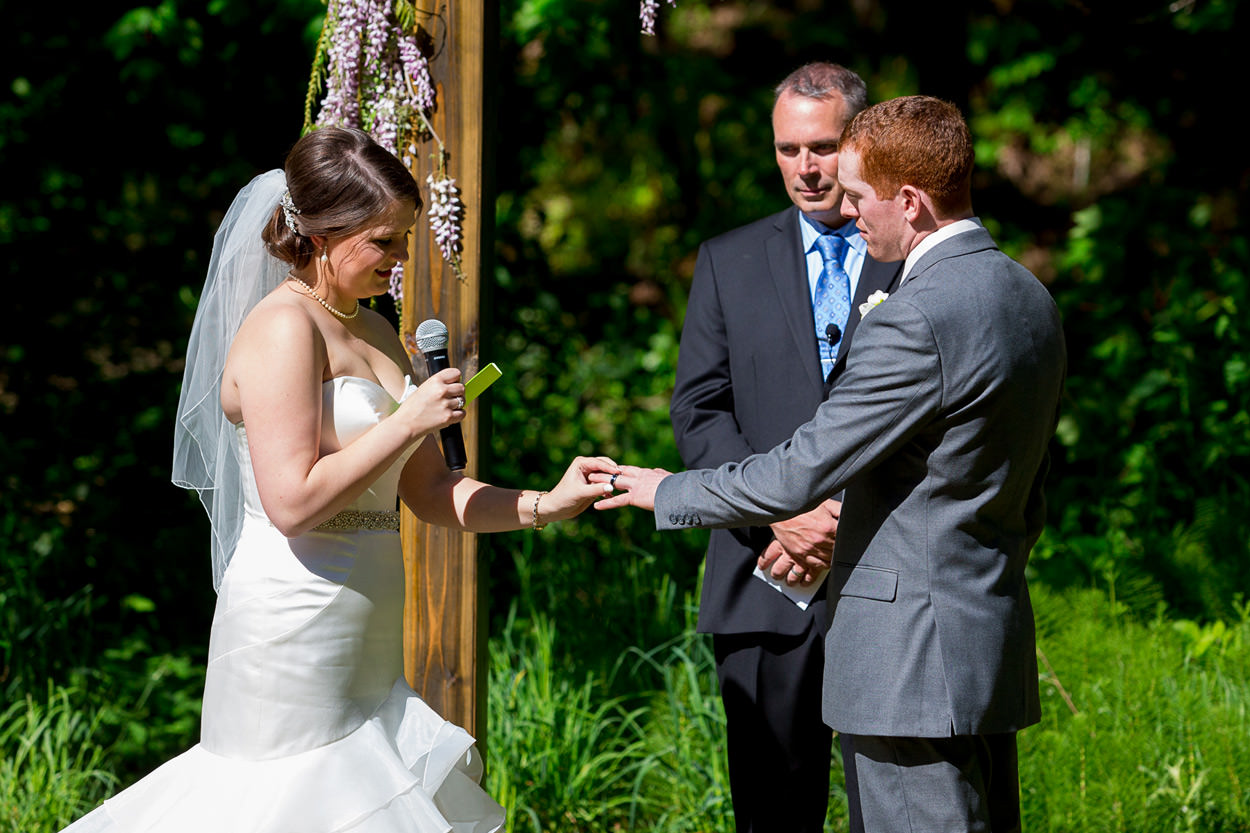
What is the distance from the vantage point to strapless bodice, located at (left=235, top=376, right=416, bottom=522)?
107 inches

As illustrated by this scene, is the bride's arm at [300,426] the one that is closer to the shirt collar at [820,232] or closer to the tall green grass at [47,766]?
the shirt collar at [820,232]

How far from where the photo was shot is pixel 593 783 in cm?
434

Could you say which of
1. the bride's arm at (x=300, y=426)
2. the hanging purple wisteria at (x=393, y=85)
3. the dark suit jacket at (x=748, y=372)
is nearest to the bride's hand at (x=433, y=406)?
the bride's arm at (x=300, y=426)

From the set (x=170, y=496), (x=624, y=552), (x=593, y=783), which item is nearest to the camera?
(x=593, y=783)

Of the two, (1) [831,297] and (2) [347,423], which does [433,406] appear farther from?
(1) [831,297]

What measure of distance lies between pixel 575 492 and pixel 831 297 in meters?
0.92

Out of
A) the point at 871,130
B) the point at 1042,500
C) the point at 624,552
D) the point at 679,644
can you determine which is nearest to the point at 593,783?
the point at 679,644

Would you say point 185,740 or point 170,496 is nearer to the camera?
point 185,740

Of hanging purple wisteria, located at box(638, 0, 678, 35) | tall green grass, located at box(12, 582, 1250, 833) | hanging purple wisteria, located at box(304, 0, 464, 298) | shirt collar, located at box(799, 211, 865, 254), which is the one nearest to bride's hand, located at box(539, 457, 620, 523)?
hanging purple wisteria, located at box(304, 0, 464, 298)

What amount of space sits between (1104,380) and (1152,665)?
7.58 feet

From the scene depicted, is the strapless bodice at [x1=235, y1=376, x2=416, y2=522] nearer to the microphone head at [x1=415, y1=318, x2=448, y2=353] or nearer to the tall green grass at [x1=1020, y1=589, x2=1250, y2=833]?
the microphone head at [x1=415, y1=318, x2=448, y2=353]

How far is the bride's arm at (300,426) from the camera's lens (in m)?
2.60

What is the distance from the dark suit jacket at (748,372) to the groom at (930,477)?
1.91ft

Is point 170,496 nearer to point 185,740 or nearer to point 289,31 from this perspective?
point 185,740
